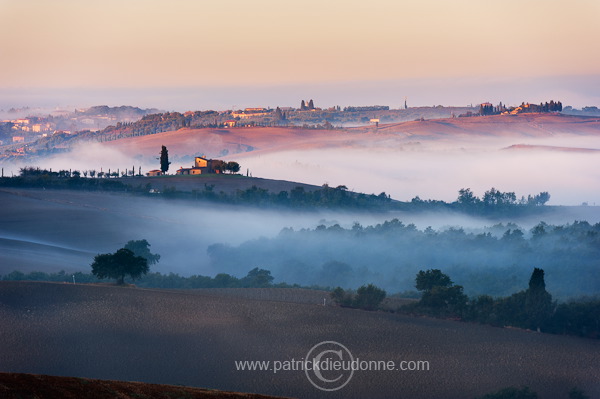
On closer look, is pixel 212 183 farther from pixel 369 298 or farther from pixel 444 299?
pixel 444 299

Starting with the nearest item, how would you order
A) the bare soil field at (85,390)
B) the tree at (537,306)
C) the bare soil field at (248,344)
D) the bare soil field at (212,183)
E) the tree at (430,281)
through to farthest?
the bare soil field at (85,390) → the bare soil field at (248,344) → the tree at (537,306) → the tree at (430,281) → the bare soil field at (212,183)

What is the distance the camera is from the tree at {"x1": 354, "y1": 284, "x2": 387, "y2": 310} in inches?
2618

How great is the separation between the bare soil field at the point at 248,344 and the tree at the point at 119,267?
7687 millimetres

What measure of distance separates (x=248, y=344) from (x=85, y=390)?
1722cm

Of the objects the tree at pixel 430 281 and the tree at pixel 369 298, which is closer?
the tree at pixel 369 298

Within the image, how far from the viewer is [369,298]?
6731 centimetres

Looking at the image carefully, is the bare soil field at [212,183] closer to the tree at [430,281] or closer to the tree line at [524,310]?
the tree at [430,281]

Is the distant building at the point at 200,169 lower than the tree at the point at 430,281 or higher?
higher

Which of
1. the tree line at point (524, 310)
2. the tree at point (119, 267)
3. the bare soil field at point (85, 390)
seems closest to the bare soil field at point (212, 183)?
the tree at point (119, 267)

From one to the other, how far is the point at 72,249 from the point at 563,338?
57.8m

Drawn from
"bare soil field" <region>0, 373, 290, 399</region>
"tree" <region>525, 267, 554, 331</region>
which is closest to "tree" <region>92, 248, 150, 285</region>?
"tree" <region>525, 267, 554, 331</region>

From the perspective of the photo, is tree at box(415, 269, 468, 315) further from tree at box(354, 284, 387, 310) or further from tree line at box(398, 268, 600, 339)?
tree at box(354, 284, 387, 310)

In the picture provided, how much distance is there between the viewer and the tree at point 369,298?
66500 mm

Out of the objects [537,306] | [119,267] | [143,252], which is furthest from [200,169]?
[537,306]
